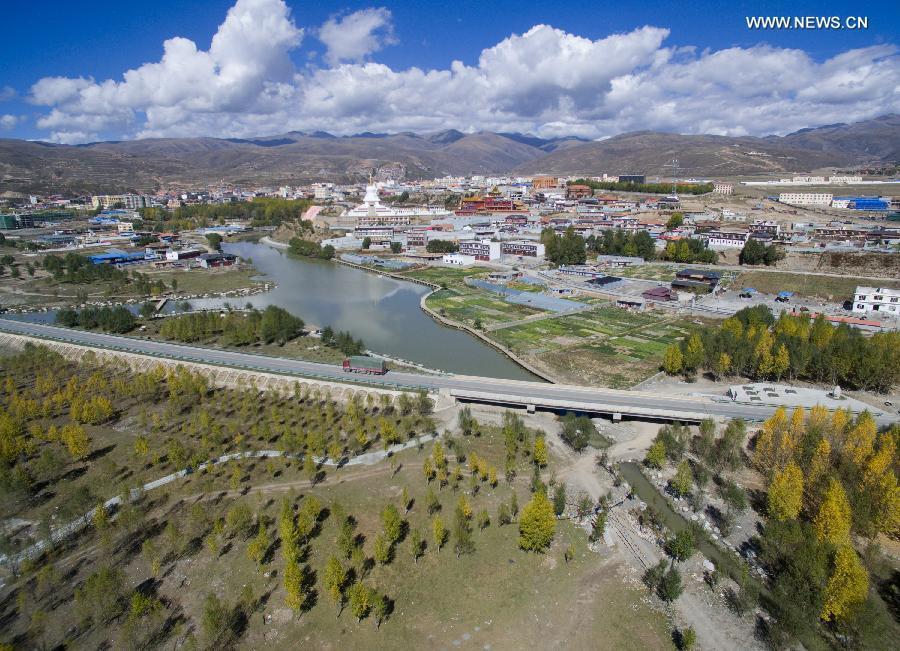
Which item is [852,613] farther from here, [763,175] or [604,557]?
[763,175]

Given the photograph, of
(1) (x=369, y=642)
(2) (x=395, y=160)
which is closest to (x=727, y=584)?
(1) (x=369, y=642)

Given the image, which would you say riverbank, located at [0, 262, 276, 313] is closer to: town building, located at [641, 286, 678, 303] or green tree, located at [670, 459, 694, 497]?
town building, located at [641, 286, 678, 303]

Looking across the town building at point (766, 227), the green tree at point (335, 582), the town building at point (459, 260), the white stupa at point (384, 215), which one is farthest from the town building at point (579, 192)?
the green tree at point (335, 582)

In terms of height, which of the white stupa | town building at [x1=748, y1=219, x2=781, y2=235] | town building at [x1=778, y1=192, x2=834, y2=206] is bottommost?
town building at [x1=748, y1=219, x2=781, y2=235]

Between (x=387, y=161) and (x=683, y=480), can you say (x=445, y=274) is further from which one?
(x=387, y=161)

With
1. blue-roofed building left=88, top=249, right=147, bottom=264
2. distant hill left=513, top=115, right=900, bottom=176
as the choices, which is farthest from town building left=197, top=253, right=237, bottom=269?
distant hill left=513, top=115, right=900, bottom=176

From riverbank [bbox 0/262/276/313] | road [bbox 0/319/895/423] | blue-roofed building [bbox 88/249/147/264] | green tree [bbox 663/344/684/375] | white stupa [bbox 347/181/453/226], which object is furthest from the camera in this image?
white stupa [bbox 347/181/453/226]

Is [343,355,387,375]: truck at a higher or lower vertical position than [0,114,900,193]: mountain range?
lower
